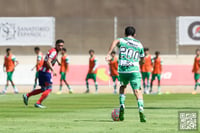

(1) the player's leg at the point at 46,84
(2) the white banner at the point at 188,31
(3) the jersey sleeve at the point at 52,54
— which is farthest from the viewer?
(2) the white banner at the point at 188,31

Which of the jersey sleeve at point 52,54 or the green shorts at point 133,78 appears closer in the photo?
the green shorts at point 133,78

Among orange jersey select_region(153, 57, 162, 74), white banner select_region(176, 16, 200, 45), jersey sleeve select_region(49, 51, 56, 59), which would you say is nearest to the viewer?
jersey sleeve select_region(49, 51, 56, 59)

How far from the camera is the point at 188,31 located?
39312 millimetres

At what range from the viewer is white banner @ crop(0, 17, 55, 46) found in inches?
1534

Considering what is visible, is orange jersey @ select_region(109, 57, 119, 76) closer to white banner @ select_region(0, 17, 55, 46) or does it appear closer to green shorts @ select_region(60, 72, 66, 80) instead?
green shorts @ select_region(60, 72, 66, 80)

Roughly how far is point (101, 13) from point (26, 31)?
766cm

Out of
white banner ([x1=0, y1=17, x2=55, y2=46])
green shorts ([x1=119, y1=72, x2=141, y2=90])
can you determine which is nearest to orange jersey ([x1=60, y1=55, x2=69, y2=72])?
white banner ([x1=0, y1=17, x2=55, y2=46])

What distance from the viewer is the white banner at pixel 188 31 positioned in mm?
39250

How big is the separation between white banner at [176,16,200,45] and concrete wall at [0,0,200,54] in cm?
122

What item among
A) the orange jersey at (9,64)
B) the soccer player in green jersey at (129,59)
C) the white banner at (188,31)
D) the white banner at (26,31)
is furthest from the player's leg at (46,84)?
the white banner at (188,31)

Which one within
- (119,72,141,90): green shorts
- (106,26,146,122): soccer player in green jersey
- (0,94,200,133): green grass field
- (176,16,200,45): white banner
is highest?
(176,16,200,45): white banner

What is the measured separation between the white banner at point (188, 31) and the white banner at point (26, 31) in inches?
291

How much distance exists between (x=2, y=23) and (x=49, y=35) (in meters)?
2.81

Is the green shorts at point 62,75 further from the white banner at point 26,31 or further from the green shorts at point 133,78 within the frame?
the green shorts at point 133,78
